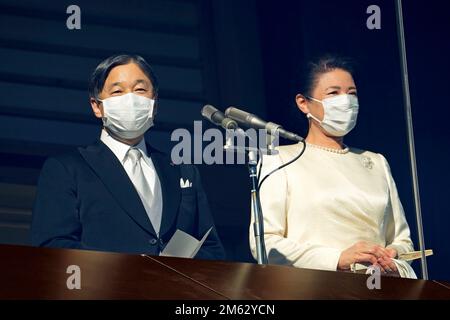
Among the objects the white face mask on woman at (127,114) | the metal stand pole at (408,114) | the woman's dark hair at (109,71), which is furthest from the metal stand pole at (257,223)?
the metal stand pole at (408,114)

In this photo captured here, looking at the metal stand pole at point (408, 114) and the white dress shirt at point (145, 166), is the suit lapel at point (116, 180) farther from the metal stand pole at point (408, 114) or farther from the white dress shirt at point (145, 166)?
the metal stand pole at point (408, 114)

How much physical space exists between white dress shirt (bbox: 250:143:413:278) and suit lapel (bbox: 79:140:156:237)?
0.45 meters

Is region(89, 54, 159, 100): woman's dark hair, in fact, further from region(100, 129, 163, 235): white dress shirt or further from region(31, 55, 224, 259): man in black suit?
region(100, 129, 163, 235): white dress shirt

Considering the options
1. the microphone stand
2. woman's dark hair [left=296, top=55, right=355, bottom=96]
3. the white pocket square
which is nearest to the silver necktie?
the white pocket square

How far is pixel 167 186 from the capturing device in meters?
4.00

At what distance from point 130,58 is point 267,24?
2.72ft

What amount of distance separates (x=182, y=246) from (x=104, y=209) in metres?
0.33

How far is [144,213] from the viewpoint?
12.7ft

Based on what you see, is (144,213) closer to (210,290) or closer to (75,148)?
(75,148)

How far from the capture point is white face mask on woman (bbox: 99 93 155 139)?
3.96 meters

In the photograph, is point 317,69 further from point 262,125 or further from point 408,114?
point 262,125

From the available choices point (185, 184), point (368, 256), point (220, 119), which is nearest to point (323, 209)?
point (368, 256)

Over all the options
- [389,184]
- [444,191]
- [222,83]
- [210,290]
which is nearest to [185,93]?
[222,83]
